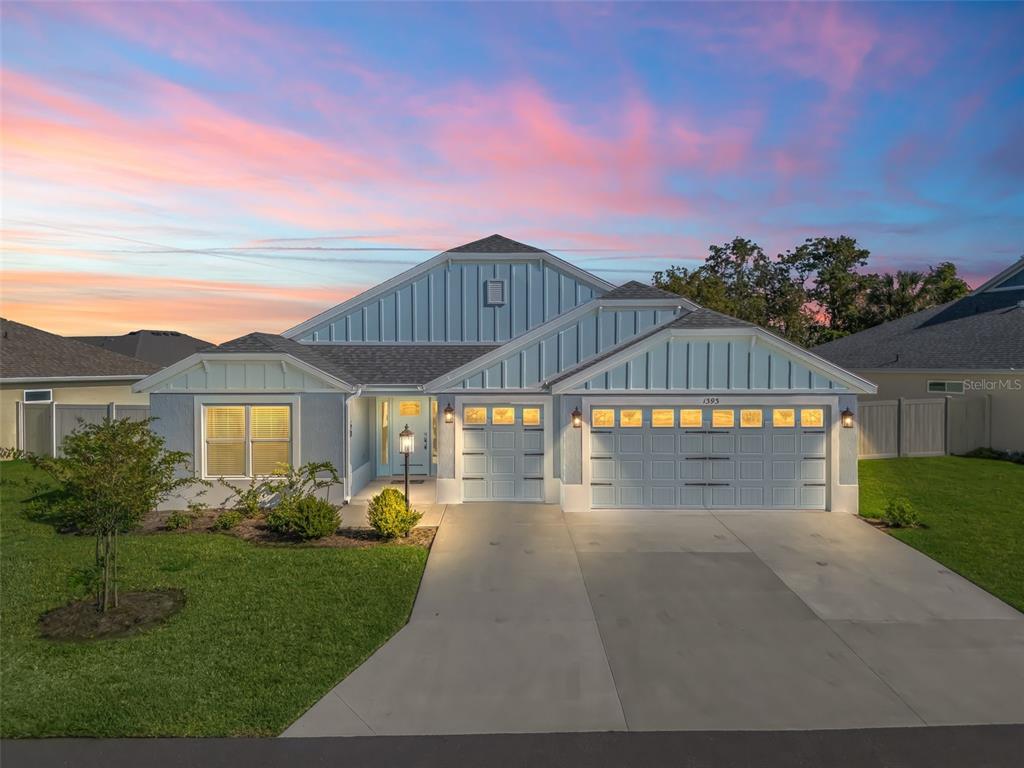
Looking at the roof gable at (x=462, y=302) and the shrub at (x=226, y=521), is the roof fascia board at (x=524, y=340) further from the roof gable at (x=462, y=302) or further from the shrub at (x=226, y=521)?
the shrub at (x=226, y=521)

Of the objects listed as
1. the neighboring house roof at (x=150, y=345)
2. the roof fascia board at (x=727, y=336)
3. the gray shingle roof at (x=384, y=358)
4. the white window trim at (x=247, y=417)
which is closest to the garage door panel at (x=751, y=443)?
the roof fascia board at (x=727, y=336)

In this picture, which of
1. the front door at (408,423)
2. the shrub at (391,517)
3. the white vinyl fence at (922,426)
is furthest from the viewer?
the white vinyl fence at (922,426)

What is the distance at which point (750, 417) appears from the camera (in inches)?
530

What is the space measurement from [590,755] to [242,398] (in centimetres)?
1156

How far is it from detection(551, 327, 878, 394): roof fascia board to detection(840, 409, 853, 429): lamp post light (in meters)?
0.47

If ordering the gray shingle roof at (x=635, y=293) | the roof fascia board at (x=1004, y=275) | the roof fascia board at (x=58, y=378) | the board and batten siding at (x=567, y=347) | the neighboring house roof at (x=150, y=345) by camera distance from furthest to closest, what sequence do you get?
the neighboring house roof at (x=150, y=345), the roof fascia board at (x=1004, y=275), the roof fascia board at (x=58, y=378), the gray shingle roof at (x=635, y=293), the board and batten siding at (x=567, y=347)

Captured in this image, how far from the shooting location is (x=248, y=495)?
12.8 metres

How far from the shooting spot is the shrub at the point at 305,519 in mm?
11055

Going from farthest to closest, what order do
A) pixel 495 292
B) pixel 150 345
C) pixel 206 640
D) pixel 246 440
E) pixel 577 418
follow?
1. pixel 150 345
2. pixel 495 292
3. pixel 246 440
4. pixel 577 418
5. pixel 206 640

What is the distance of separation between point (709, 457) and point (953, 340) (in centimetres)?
1664

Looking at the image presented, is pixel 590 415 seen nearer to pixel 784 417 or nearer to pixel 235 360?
pixel 784 417

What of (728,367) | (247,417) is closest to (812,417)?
(728,367)

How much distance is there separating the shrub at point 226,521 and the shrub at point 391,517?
2948 millimetres

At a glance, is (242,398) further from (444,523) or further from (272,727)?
(272,727)
